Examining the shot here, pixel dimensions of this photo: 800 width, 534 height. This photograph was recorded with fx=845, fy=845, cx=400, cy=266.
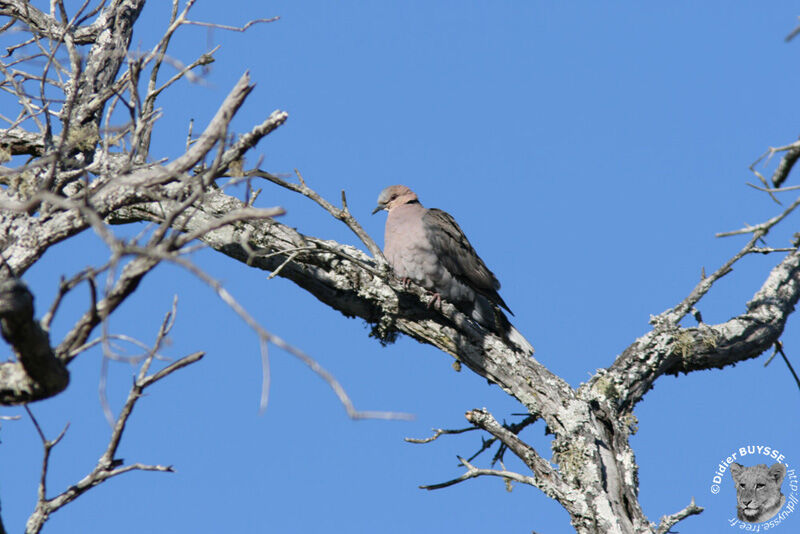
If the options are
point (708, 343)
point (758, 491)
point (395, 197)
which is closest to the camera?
point (708, 343)

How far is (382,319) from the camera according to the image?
4.86 m

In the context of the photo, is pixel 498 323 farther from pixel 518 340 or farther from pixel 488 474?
pixel 488 474

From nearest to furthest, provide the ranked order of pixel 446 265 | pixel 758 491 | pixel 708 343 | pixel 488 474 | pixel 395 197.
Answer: pixel 488 474
pixel 708 343
pixel 758 491
pixel 446 265
pixel 395 197

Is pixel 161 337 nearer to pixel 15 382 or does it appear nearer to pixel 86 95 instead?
pixel 15 382

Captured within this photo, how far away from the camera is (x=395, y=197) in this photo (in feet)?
22.1

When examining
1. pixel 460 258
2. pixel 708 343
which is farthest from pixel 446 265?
pixel 708 343

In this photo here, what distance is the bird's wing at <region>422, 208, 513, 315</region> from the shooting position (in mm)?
5695

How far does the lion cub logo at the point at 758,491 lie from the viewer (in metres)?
4.86

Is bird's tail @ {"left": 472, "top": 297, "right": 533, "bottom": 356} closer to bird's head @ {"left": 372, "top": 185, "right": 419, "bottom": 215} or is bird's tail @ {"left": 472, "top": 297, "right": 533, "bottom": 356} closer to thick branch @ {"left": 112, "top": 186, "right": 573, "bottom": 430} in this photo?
thick branch @ {"left": 112, "top": 186, "right": 573, "bottom": 430}

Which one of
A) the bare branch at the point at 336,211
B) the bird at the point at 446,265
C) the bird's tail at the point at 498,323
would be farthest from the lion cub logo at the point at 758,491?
the bare branch at the point at 336,211

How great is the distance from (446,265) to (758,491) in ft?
7.69

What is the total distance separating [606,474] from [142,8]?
12.3 feet

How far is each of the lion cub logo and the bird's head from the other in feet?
10.0

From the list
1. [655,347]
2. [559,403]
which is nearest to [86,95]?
[559,403]
